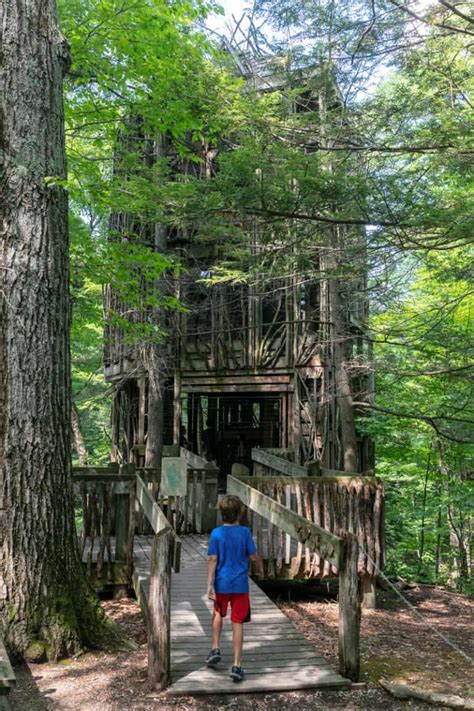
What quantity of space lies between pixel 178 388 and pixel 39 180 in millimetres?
12765

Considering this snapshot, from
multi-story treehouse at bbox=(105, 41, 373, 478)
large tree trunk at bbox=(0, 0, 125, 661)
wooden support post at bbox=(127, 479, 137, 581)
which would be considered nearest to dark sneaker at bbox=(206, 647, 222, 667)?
large tree trunk at bbox=(0, 0, 125, 661)

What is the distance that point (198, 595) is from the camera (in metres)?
7.41

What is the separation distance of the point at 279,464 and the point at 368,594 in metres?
2.98

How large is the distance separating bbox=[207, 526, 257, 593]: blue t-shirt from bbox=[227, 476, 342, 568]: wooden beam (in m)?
0.76

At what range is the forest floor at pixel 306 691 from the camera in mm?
4812

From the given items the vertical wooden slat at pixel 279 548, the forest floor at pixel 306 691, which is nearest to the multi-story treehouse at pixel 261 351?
the vertical wooden slat at pixel 279 548

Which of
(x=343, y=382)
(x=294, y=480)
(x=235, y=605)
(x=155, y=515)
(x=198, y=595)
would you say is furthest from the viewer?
(x=343, y=382)

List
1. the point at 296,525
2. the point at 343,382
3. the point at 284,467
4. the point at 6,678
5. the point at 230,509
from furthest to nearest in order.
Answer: the point at 343,382, the point at 284,467, the point at 296,525, the point at 230,509, the point at 6,678

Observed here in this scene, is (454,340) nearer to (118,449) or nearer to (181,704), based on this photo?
(181,704)

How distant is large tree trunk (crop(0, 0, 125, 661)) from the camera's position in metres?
5.82

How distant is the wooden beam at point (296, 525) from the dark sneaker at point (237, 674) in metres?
1.18

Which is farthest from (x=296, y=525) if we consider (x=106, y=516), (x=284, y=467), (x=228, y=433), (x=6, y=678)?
(x=228, y=433)

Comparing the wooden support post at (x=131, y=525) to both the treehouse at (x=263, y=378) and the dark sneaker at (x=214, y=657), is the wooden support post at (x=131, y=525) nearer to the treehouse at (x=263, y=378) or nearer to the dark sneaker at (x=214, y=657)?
the treehouse at (x=263, y=378)

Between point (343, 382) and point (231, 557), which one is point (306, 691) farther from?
point (343, 382)
